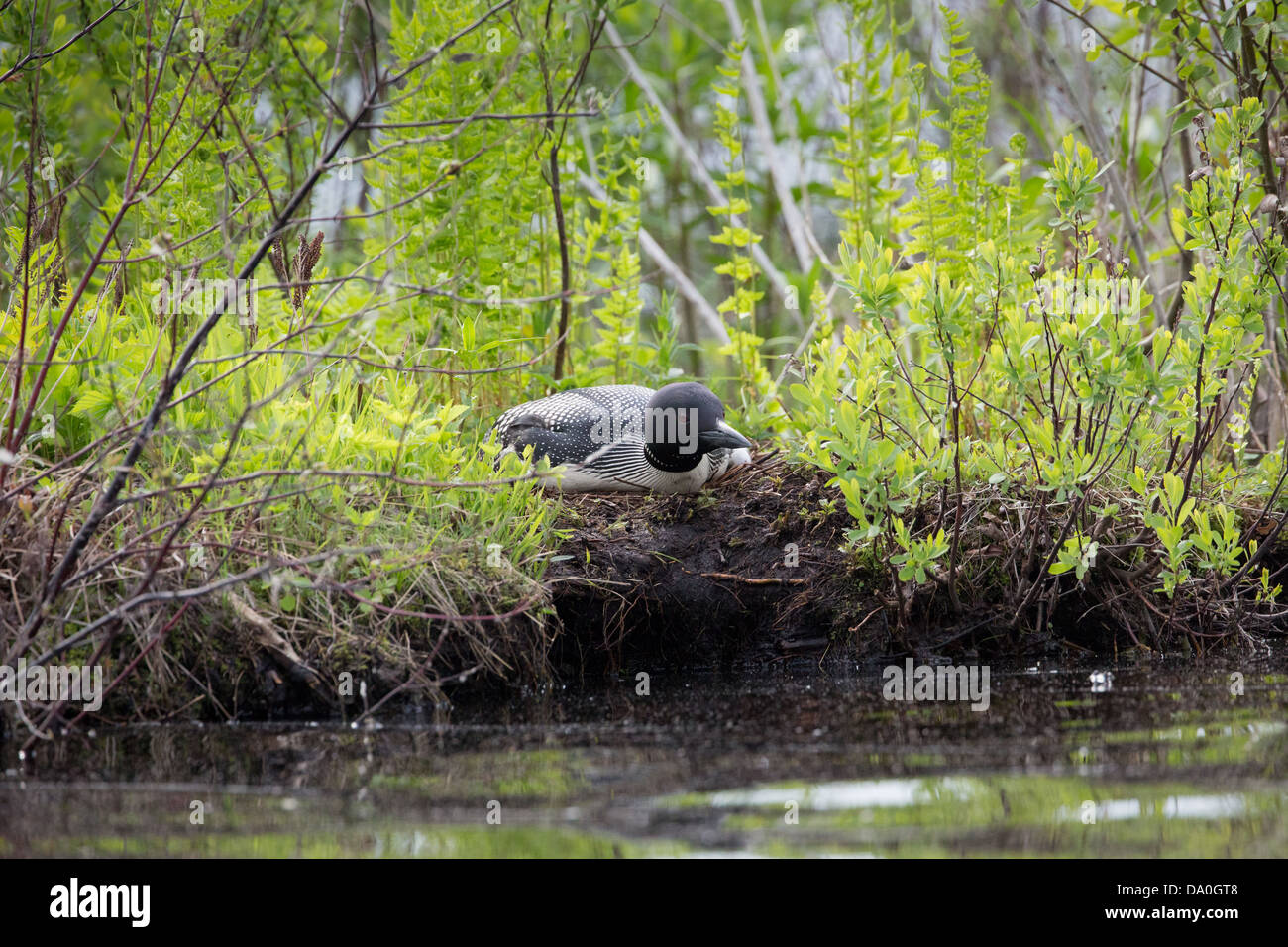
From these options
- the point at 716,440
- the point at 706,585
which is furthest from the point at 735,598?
the point at 716,440

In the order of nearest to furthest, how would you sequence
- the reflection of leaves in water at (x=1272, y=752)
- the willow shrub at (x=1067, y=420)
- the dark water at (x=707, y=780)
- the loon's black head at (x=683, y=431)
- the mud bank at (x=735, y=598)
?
1. the dark water at (x=707, y=780)
2. the reflection of leaves in water at (x=1272, y=752)
3. the willow shrub at (x=1067, y=420)
4. the mud bank at (x=735, y=598)
5. the loon's black head at (x=683, y=431)

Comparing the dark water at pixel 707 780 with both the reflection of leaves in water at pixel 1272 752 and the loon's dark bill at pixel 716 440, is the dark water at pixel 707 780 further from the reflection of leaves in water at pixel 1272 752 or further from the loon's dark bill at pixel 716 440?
the loon's dark bill at pixel 716 440

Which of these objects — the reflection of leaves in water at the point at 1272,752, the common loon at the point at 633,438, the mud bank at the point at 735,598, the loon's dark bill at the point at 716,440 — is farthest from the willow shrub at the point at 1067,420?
the reflection of leaves in water at the point at 1272,752

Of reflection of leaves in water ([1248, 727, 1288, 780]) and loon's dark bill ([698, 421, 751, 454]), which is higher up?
loon's dark bill ([698, 421, 751, 454])

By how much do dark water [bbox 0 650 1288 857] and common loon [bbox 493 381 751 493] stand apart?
1.04m

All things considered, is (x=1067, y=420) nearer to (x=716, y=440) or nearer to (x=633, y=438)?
(x=716, y=440)

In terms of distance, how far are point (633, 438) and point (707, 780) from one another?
200 centimetres

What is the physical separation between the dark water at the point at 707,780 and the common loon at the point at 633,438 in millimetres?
1039

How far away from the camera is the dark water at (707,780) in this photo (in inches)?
85.6

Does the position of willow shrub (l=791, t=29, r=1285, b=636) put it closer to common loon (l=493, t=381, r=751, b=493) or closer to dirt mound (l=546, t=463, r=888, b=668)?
dirt mound (l=546, t=463, r=888, b=668)

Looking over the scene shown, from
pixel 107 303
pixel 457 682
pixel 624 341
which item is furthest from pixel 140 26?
pixel 457 682

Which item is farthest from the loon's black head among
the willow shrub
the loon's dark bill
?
the willow shrub

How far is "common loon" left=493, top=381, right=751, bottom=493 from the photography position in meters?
4.27
